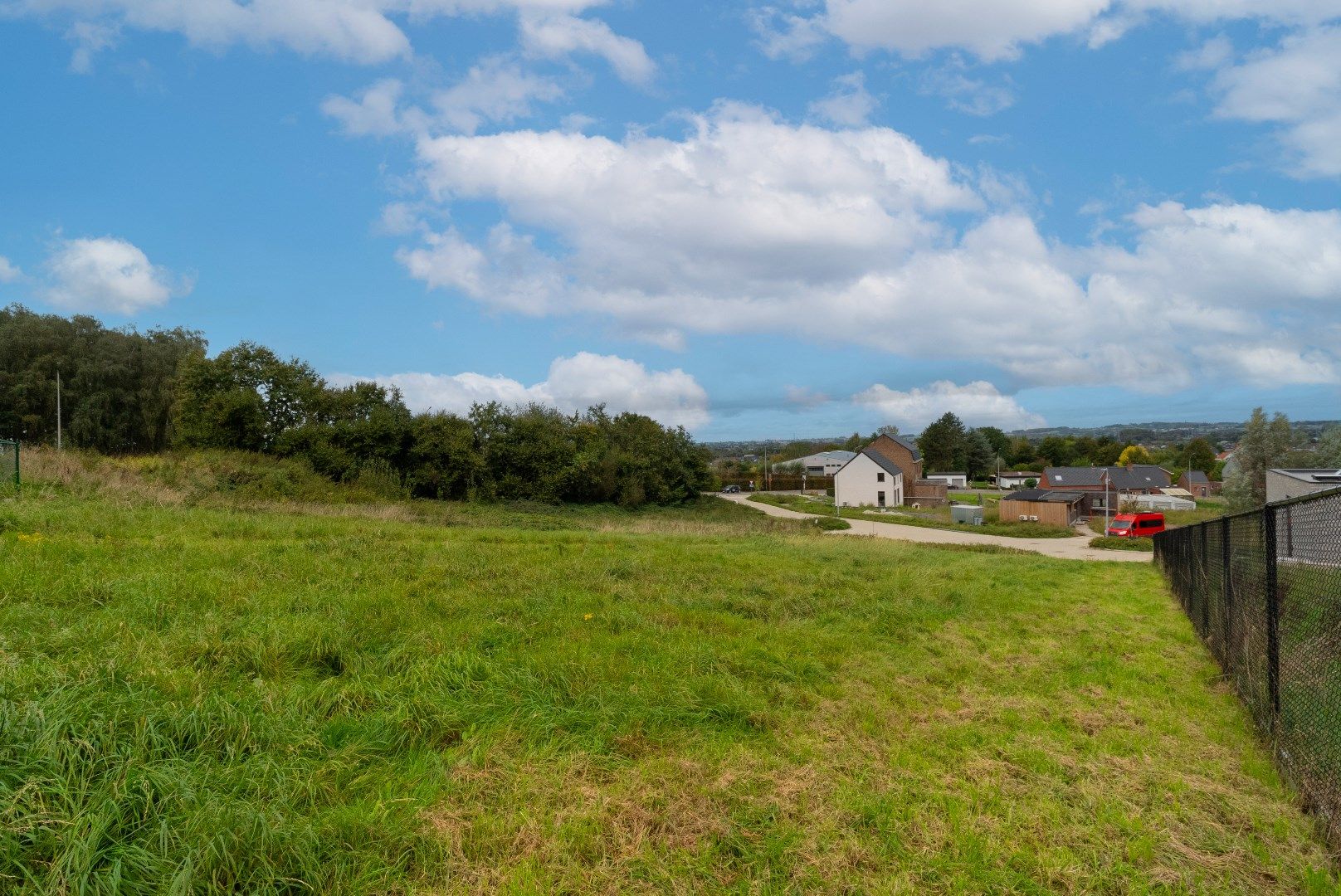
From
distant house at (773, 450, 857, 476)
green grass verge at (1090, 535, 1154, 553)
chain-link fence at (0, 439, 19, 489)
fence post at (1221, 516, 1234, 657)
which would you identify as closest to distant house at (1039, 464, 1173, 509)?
green grass verge at (1090, 535, 1154, 553)

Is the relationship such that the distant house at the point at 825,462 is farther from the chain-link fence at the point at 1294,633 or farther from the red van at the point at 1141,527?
the chain-link fence at the point at 1294,633

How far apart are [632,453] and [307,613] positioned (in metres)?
47.0

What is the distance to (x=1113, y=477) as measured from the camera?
7006 cm

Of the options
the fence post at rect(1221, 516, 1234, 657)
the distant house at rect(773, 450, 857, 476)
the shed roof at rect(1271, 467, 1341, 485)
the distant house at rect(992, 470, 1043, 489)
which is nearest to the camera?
the fence post at rect(1221, 516, 1234, 657)

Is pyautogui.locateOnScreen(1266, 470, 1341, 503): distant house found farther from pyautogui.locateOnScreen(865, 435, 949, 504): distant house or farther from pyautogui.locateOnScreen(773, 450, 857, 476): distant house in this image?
pyautogui.locateOnScreen(773, 450, 857, 476): distant house

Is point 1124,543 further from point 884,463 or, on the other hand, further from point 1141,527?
point 884,463

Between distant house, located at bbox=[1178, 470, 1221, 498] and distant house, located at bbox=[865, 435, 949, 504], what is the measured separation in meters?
38.2

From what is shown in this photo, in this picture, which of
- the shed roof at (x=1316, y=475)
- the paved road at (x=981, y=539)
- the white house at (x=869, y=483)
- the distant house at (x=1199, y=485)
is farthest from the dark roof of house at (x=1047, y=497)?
the distant house at (x=1199, y=485)

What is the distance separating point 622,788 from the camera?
12.0 feet

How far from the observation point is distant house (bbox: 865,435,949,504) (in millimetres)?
68938

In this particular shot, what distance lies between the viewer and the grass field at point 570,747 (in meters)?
2.95

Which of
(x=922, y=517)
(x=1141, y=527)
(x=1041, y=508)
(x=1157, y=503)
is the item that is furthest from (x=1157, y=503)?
(x=1141, y=527)

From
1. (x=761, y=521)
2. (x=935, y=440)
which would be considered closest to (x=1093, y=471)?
(x=935, y=440)

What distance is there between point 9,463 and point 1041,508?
55168 mm
